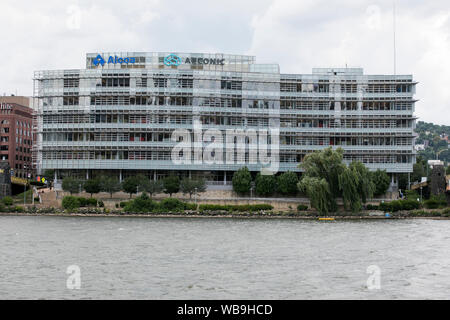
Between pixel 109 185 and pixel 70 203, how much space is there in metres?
11.4

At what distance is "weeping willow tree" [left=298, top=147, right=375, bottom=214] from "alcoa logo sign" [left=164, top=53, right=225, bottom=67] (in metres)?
46.5

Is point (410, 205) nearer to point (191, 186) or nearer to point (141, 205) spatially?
point (191, 186)

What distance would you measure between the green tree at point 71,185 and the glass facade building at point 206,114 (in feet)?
39.7

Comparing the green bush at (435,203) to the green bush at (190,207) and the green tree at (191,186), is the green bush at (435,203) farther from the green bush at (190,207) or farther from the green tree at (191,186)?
the green bush at (190,207)

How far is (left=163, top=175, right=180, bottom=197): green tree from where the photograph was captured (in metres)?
139

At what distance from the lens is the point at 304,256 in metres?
59.5

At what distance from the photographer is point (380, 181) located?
143 m

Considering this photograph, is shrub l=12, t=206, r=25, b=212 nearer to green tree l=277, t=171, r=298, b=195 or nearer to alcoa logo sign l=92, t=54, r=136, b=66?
alcoa logo sign l=92, t=54, r=136, b=66

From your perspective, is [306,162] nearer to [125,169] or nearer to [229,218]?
[229,218]

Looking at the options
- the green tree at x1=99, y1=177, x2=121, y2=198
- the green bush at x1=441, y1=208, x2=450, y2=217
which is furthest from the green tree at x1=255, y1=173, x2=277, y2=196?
the green bush at x1=441, y1=208, x2=450, y2=217

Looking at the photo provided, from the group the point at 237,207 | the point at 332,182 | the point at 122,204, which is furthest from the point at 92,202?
the point at 332,182

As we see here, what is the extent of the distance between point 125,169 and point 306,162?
177 feet

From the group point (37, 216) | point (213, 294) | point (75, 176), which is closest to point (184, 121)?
point (75, 176)

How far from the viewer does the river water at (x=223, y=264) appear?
138ft
